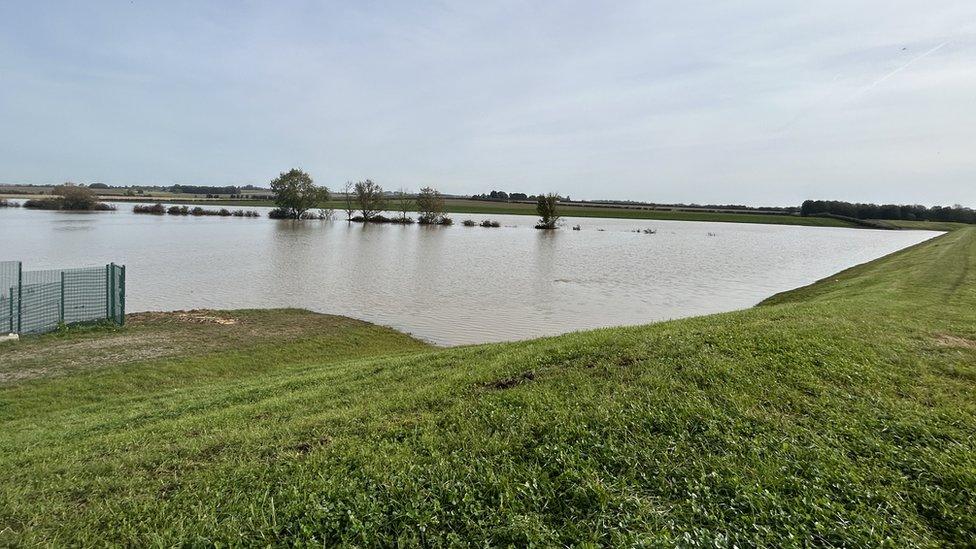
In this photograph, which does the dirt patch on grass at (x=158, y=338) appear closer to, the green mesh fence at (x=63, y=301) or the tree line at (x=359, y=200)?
the green mesh fence at (x=63, y=301)

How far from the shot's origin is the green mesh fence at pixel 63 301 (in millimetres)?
14008

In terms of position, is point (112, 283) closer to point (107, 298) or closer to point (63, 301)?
point (107, 298)

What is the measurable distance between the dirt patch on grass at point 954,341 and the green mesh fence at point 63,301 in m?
20.7

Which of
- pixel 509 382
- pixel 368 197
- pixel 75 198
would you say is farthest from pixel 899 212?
pixel 75 198

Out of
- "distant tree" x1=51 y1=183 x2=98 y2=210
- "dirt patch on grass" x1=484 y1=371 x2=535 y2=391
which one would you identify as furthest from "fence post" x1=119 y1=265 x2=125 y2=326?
"distant tree" x1=51 y1=183 x2=98 y2=210

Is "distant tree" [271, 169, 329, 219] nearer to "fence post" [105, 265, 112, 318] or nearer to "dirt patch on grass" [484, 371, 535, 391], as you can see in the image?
"fence post" [105, 265, 112, 318]

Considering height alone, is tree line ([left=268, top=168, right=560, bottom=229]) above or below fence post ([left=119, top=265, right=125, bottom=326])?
above

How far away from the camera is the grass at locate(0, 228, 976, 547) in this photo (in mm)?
3479

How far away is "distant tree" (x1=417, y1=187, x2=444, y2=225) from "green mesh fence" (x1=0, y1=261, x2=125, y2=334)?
8050 centimetres

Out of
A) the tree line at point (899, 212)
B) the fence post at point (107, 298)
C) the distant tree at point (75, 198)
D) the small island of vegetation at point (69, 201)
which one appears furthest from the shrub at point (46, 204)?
the tree line at point (899, 212)

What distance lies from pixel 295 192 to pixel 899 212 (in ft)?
491

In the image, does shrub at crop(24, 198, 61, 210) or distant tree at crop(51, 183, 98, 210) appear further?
shrub at crop(24, 198, 61, 210)

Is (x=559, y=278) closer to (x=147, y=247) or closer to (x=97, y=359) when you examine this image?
(x=97, y=359)

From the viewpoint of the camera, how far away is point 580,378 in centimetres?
611
